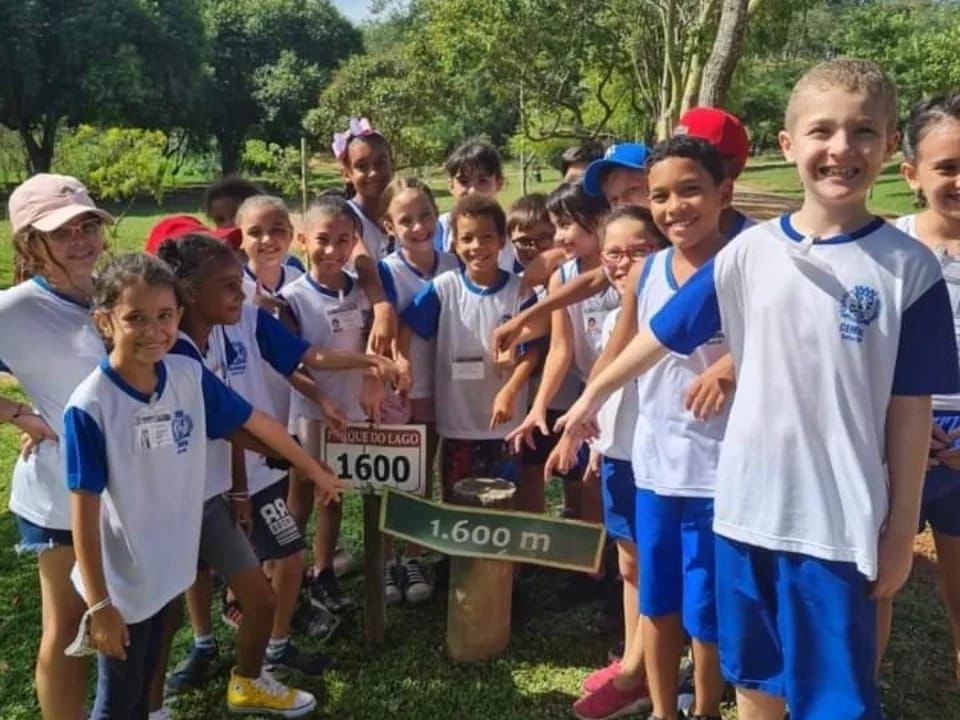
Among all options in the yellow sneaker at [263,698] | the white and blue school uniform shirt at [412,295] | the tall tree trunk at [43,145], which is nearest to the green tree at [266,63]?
the tall tree trunk at [43,145]

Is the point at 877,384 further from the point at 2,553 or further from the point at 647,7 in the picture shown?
the point at 647,7

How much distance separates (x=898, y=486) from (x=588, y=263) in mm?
1816

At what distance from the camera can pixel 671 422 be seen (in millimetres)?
2604

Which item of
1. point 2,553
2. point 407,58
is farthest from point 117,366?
point 407,58

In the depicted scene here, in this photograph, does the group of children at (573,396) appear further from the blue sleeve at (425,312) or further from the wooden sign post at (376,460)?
the wooden sign post at (376,460)

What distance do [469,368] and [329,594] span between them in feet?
3.74

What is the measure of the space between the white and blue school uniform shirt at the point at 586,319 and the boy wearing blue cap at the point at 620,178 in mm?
287

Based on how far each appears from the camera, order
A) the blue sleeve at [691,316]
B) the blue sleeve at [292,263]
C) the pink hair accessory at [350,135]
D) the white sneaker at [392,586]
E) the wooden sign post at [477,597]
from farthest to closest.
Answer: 1. the pink hair accessory at [350,135]
2. the blue sleeve at [292,263]
3. the white sneaker at [392,586]
4. the wooden sign post at [477,597]
5. the blue sleeve at [691,316]

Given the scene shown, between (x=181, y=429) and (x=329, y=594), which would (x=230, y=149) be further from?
(x=181, y=429)

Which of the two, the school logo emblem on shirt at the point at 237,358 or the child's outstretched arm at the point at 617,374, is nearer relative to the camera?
the child's outstretched arm at the point at 617,374

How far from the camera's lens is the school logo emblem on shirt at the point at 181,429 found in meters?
2.52

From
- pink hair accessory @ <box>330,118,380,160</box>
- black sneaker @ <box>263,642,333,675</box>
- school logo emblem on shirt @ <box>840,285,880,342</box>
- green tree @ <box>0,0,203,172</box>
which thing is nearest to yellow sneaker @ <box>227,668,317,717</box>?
black sneaker @ <box>263,642,333,675</box>

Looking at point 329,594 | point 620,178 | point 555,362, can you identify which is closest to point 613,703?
point 555,362

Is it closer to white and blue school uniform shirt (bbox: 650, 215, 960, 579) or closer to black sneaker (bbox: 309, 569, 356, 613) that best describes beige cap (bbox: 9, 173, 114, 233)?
black sneaker (bbox: 309, 569, 356, 613)
